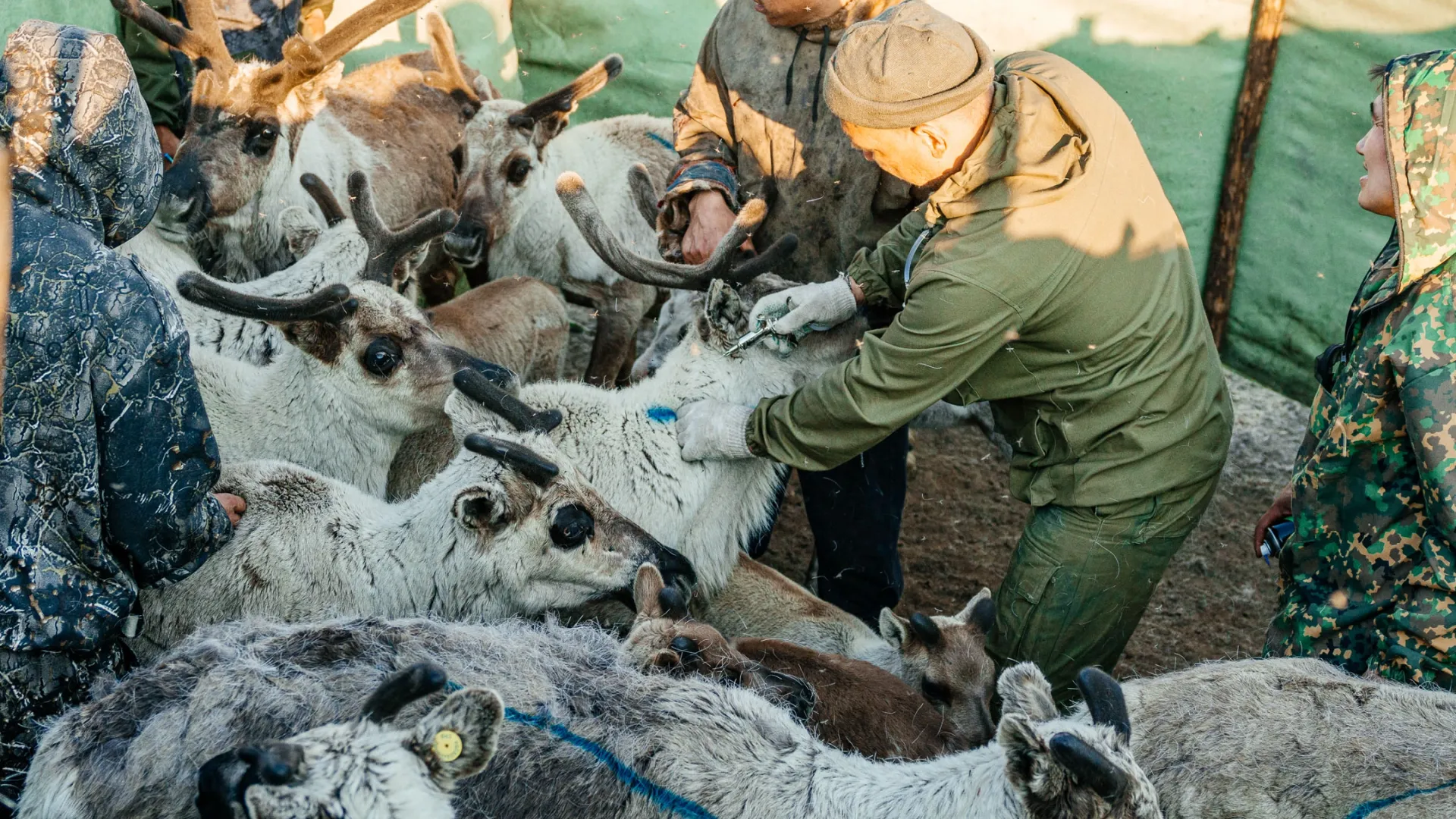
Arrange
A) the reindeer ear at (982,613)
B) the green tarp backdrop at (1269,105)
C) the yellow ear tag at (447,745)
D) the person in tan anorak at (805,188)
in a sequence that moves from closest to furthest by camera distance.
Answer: the yellow ear tag at (447,745), the reindeer ear at (982,613), the person in tan anorak at (805,188), the green tarp backdrop at (1269,105)

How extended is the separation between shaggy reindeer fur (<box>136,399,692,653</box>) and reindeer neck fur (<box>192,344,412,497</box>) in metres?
0.61

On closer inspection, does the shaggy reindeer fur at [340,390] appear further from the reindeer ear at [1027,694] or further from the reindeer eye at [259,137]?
the reindeer ear at [1027,694]

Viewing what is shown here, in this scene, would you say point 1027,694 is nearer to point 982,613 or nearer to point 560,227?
point 982,613

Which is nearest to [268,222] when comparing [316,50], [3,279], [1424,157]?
[316,50]

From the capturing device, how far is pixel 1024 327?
3637mm

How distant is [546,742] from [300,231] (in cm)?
361

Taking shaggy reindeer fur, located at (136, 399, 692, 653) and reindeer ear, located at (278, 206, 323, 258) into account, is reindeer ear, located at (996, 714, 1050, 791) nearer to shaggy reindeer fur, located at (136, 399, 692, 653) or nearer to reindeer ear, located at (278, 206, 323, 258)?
shaggy reindeer fur, located at (136, 399, 692, 653)

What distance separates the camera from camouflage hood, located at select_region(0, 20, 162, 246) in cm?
277

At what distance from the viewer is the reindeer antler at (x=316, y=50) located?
5.62 metres

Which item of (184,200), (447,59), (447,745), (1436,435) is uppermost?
(1436,435)

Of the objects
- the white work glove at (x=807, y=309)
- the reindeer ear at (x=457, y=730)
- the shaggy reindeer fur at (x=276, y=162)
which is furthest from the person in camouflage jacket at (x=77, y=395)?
the shaggy reindeer fur at (x=276, y=162)

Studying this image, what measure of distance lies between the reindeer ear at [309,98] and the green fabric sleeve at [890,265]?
10.3 ft

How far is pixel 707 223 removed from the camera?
16.6 feet

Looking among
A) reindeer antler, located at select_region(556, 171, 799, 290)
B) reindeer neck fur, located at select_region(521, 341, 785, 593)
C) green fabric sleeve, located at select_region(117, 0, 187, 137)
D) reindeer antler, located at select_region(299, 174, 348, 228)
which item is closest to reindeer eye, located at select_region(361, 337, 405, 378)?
reindeer neck fur, located at select_region(521, 341, 785, 593)
